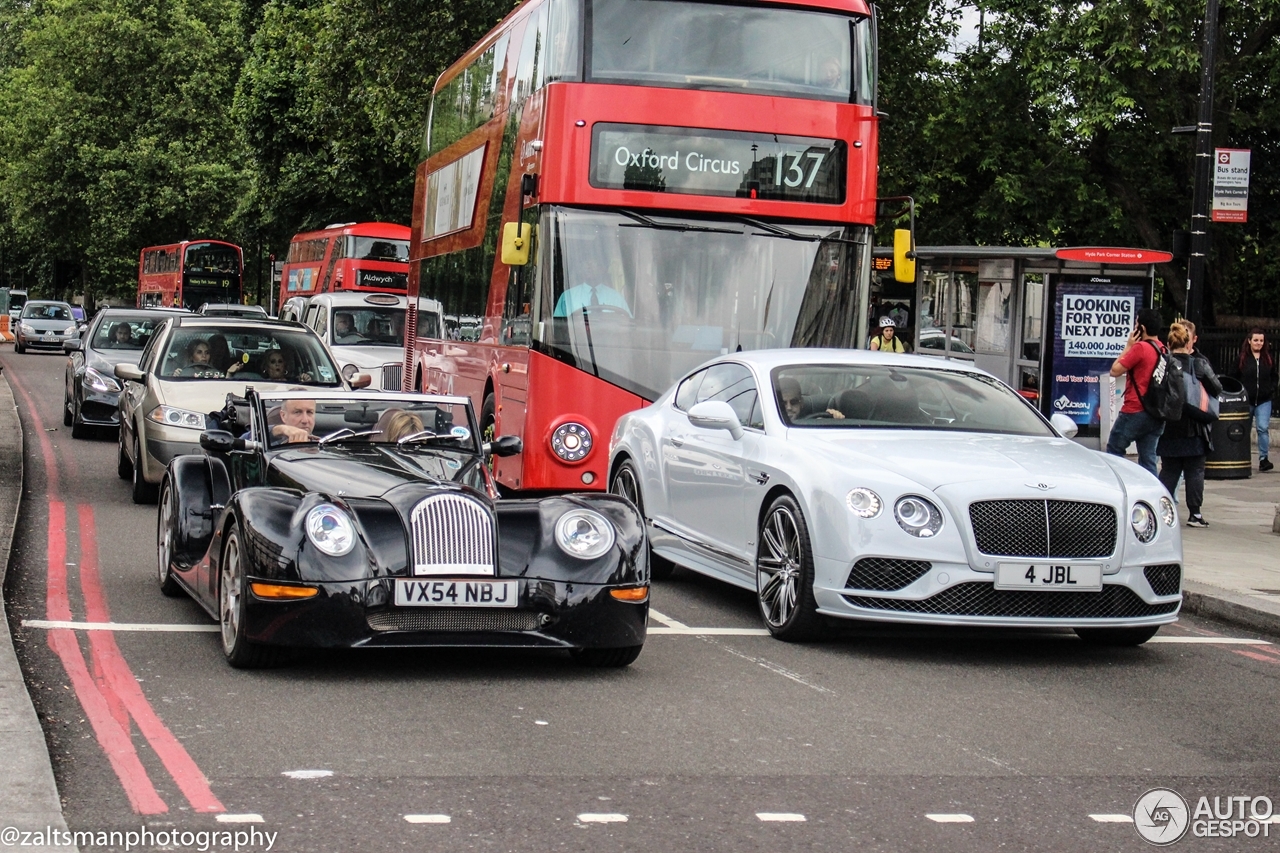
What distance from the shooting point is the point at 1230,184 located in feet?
Answer: 57.7

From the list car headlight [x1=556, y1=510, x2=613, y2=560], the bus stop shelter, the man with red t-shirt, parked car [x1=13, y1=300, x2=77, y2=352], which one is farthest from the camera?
parked car [x1=13, y1=300, x2=77, y2=352]

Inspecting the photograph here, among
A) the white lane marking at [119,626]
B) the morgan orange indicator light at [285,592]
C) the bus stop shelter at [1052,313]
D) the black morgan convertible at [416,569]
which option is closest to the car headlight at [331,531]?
the black morgan convertible at [416,569]

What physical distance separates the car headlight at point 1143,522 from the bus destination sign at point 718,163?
5583 millimetres

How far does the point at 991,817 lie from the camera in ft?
18.2

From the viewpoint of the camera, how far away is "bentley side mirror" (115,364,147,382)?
14.5 metres

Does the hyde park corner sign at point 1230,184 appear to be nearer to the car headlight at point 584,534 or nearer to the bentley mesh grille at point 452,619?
the car headlight at point 584,534

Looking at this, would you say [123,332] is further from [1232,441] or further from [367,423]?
[367,423]

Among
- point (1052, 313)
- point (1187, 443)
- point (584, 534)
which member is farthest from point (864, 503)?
point (1052, 313)

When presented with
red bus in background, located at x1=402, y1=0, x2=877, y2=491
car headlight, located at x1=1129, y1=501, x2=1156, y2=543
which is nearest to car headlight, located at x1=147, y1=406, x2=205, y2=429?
red bus in background, located at x1=402, y1=0, x2=877, y2=491

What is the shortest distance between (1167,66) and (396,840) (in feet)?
74.9

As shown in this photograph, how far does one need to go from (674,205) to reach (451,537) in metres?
6.66

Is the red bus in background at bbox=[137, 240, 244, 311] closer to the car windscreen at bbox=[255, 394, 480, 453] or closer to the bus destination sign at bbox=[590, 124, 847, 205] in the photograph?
the bus destination sign at bbox=[590, 124, 847, 205]

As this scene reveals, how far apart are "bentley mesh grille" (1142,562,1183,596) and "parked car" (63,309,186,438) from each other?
13.1m

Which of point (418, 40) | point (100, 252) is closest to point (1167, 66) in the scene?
point (418, 40)
